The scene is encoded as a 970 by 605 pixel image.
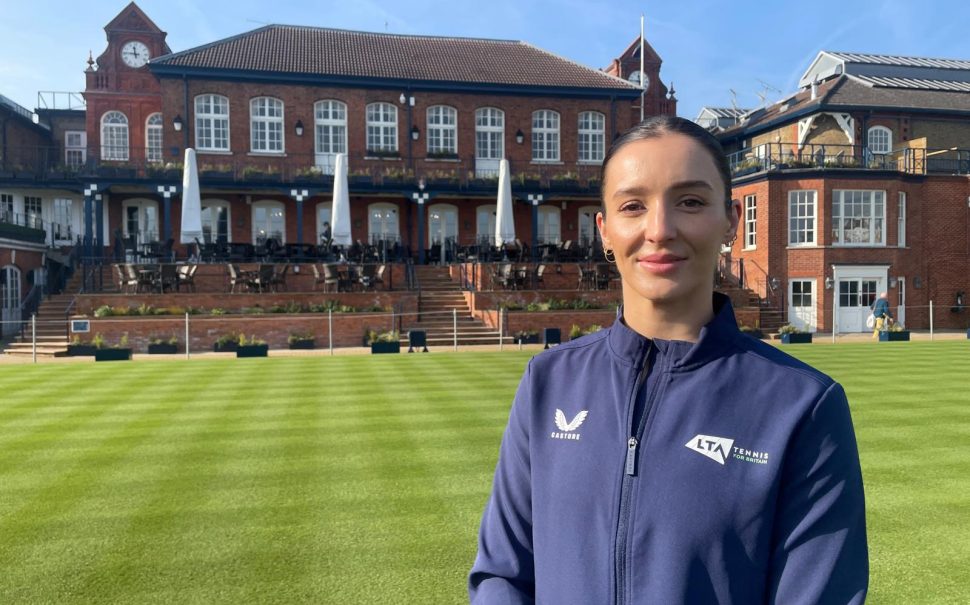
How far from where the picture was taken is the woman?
157 centimetres

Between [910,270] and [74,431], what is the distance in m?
29.0

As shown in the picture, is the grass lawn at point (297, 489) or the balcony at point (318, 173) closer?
the grass lawn at point (297, 489)

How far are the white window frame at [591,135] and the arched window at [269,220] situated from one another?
14.2 metres

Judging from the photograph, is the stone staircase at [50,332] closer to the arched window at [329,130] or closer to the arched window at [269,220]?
the arched window at [269,220]

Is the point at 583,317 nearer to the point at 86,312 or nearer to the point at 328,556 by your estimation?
the point at 86,312

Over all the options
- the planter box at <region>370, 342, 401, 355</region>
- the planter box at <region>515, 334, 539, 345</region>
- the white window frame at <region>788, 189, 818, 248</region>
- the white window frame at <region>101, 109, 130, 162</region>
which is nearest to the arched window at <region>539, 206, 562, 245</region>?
the white window frame at <region>788, 189, 818, 248</region>

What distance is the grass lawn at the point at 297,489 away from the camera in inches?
171

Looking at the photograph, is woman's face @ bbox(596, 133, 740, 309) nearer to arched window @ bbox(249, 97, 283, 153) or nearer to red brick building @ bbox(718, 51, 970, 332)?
red brick building @ bbox(718, 51, 970, 332)

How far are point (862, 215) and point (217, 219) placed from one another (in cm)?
2662

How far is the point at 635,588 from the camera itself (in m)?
1.62

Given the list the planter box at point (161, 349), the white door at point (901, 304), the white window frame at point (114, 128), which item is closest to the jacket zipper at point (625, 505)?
the planter box at point (161, 349)

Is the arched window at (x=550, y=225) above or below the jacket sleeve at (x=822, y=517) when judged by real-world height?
above

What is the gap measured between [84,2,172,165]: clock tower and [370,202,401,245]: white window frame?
12377mm

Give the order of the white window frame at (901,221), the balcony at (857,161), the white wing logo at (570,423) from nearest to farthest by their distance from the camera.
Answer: the white wing logo at (570,423), the balcony at (857,161), the white window frame at (901,221)
